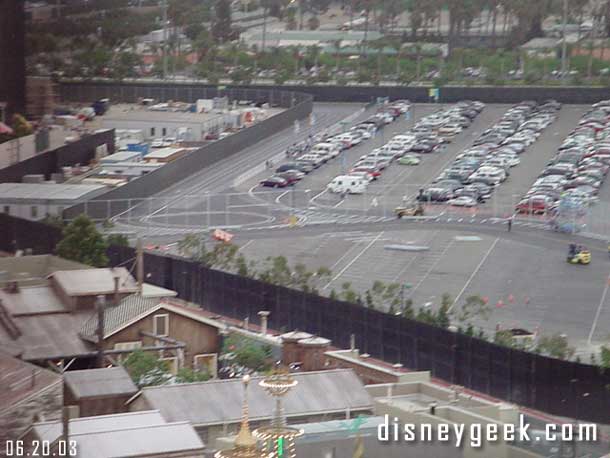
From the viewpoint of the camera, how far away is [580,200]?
592 inches

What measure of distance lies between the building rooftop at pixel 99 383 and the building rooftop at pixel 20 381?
11 centimetres

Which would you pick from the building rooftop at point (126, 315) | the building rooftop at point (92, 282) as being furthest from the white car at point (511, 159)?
the building rooftop at point (126, 315)

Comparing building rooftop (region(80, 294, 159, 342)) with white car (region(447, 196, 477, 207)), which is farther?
white car (region(447, 196, 477, 207))

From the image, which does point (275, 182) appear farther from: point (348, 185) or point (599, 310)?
point (599, 310)

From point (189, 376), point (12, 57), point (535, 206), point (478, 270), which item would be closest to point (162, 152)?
point (12, 57)

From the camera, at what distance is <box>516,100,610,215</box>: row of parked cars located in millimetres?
14938

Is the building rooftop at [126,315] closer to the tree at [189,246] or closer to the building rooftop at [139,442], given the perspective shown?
the building rooftop at [139,442]

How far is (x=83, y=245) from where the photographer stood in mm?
11516

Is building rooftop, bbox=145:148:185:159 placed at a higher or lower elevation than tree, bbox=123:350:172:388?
lower

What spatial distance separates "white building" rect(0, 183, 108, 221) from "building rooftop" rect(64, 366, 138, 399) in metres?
6.83

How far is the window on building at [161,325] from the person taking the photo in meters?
8.30

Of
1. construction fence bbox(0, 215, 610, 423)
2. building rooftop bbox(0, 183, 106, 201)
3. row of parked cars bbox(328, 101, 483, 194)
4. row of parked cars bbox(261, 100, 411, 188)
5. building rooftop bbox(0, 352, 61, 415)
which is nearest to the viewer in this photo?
building rooftop bbox(0, 352, 61, 415)

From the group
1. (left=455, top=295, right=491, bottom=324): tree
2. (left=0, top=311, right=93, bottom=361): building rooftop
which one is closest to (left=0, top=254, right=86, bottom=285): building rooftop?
(left=0, top=311, right=93, bottom=361): building rooftop

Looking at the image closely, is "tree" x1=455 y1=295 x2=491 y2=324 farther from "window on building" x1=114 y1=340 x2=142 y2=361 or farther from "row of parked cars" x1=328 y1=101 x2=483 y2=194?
"row of parked cars" x1=328 y1=101 x2=483 y2=194
